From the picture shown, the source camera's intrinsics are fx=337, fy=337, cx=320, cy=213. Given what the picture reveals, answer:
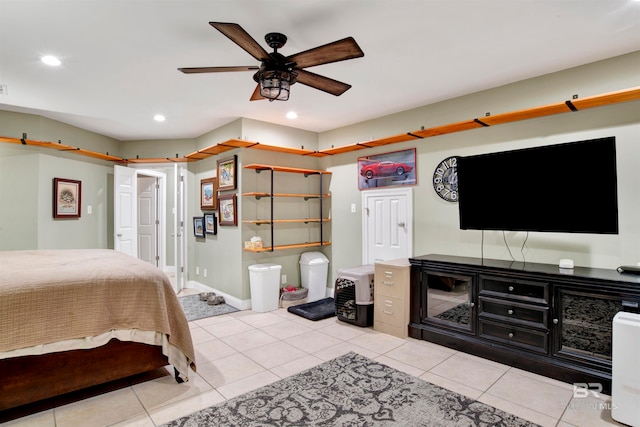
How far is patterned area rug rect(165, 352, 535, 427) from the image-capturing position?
6.88 feet

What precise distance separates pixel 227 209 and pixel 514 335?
12.2 feet

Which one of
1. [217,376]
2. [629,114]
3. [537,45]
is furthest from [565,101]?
[217,376]

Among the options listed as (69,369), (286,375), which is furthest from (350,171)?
(69,369)

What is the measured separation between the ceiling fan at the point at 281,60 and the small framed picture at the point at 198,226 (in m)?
3.53

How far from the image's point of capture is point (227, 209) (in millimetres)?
4809

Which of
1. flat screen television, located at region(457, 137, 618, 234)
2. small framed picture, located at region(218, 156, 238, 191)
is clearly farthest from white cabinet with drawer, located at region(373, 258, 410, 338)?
small framed picture, located at region(218, 156, 238, 191)

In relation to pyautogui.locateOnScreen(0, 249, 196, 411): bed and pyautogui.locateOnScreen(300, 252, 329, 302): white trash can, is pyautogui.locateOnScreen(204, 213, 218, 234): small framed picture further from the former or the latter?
pyautogui.locateOnScreen(0, 249, 196, 411): bed

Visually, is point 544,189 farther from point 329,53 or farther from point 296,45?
point 296,45

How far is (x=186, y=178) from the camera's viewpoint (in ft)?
18.7

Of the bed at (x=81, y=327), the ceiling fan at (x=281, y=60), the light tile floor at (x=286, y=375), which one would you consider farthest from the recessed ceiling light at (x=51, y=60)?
the light tile floor at (x=286, y=375)

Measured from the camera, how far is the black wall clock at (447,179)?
3777mm

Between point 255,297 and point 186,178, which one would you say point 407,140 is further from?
point 186,178

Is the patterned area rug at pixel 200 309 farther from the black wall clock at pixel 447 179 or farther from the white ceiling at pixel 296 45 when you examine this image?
the black wall clock at pixel 447 179

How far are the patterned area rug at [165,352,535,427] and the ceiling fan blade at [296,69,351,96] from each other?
2.26m
